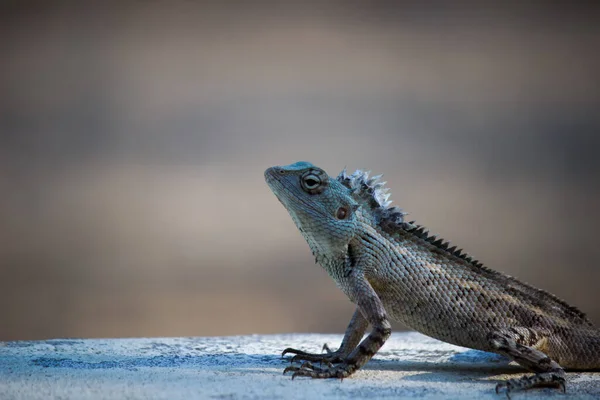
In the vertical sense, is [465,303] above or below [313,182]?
below

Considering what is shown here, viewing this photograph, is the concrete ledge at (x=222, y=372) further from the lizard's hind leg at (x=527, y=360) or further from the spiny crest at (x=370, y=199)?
the spiny crest at (x=370, y=199)

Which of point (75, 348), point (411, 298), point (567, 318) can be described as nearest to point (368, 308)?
point (411, 298)

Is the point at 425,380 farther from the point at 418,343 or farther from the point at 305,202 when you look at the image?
the point at 418,343

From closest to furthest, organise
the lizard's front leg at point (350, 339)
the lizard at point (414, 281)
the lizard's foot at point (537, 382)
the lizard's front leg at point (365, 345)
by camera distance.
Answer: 1. the lizard's foot at point (537, 382)
2. the lizard's front leg at point (365, 345)
3. the lizard at point (414, 281)
4. the lizard's front leg at point (350, 339)

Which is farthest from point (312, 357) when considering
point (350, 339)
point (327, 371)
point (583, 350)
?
point (583, 350)

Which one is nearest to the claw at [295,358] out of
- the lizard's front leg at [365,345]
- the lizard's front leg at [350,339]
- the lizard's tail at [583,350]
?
the lizard's front leg at [350,339]

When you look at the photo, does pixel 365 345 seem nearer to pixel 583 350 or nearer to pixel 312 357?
pixel 312 357

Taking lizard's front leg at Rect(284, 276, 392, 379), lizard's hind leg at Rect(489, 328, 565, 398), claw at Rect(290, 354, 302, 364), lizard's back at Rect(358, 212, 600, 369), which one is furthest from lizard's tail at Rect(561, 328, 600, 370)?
claw at Rect(290, 354, 302, 364)
